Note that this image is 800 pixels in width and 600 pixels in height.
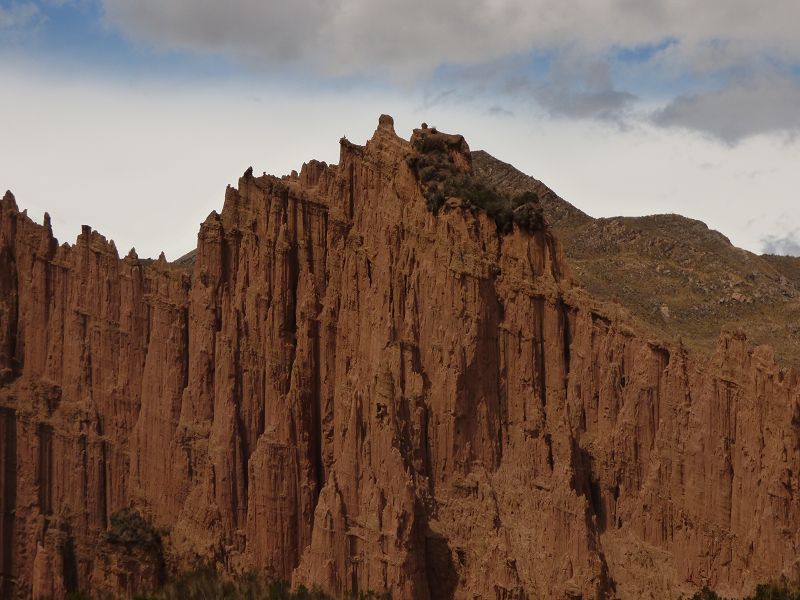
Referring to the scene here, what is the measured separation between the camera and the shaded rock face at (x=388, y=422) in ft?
157

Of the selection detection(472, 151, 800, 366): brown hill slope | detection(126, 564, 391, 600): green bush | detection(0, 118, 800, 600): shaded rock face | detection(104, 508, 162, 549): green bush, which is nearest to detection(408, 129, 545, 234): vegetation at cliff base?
detection(0, 118, 800, 600): shaded rock face

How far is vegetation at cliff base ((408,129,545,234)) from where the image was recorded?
51.6m

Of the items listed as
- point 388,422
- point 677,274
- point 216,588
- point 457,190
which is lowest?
point 216,588

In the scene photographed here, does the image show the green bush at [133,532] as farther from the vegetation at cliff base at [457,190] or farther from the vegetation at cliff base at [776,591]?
the vegetation at cliff base at [776,591]

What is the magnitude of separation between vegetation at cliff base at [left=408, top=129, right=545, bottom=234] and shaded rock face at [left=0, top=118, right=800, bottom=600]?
16.2 inches

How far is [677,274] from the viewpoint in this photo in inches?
2746

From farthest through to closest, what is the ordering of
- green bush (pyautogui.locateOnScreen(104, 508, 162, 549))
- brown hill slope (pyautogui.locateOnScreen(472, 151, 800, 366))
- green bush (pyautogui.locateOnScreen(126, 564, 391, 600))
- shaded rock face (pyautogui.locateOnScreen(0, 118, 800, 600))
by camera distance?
1. brown hill slope (pyautogui.locateOnScreen(472, 151, 800, 366))
2. green bush (pyautogui.locateOnScreen(104, 508, 162, 549))
3. green bush (pyautogui.locateOnScreen(126, 564, 391, 600))
4. shaded rock face (pyautogui.locateOnScreen(0, 118, 800, 600))

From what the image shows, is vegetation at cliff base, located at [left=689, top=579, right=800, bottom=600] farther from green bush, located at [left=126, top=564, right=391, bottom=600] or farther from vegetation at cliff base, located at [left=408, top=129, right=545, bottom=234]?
green bush, located at [left=126, top=564, right=391, bottom=600]

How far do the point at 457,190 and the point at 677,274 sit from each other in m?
20.4

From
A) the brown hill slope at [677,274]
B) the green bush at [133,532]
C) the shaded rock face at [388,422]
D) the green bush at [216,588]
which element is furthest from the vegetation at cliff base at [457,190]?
the green bush at [133,532]

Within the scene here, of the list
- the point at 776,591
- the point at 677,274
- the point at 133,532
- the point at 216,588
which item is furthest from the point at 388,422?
the point at 677,274

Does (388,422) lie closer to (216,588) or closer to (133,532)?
(216,588)

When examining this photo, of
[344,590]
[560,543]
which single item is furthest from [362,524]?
[560,543]

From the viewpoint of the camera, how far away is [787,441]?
4588cm
